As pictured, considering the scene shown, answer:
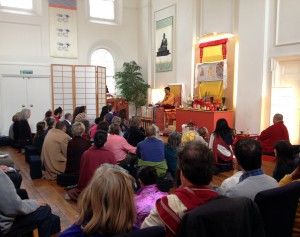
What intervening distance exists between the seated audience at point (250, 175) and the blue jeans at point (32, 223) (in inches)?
61.2

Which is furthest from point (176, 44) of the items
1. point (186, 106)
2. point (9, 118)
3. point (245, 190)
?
point (245, 190)

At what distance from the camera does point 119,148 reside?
14.1 ft

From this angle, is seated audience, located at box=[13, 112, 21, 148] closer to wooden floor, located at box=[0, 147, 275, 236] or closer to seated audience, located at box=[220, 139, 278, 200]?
wooden floor, located at box=[0, 147, 275, 236]

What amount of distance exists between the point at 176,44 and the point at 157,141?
7.12m

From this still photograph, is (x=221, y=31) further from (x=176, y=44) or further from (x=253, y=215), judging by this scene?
(x=253, y=215)

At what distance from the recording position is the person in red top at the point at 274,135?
19.5 feet

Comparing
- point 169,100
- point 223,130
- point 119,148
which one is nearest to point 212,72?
point 169,100

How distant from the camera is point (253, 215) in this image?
140 centimetres

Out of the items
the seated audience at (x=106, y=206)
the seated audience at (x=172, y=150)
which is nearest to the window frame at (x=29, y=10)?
the seated audience at (x=172, y=150)

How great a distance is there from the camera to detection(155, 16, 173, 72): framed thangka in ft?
34.5

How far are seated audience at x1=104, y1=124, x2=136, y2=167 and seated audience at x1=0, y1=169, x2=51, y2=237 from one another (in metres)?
1.80

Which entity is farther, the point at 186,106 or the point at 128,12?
the point at 128,12

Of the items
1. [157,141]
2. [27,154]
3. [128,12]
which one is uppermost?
[128,12]

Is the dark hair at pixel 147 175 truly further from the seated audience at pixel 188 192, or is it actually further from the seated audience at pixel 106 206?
the seated audience at pixel 106 206
